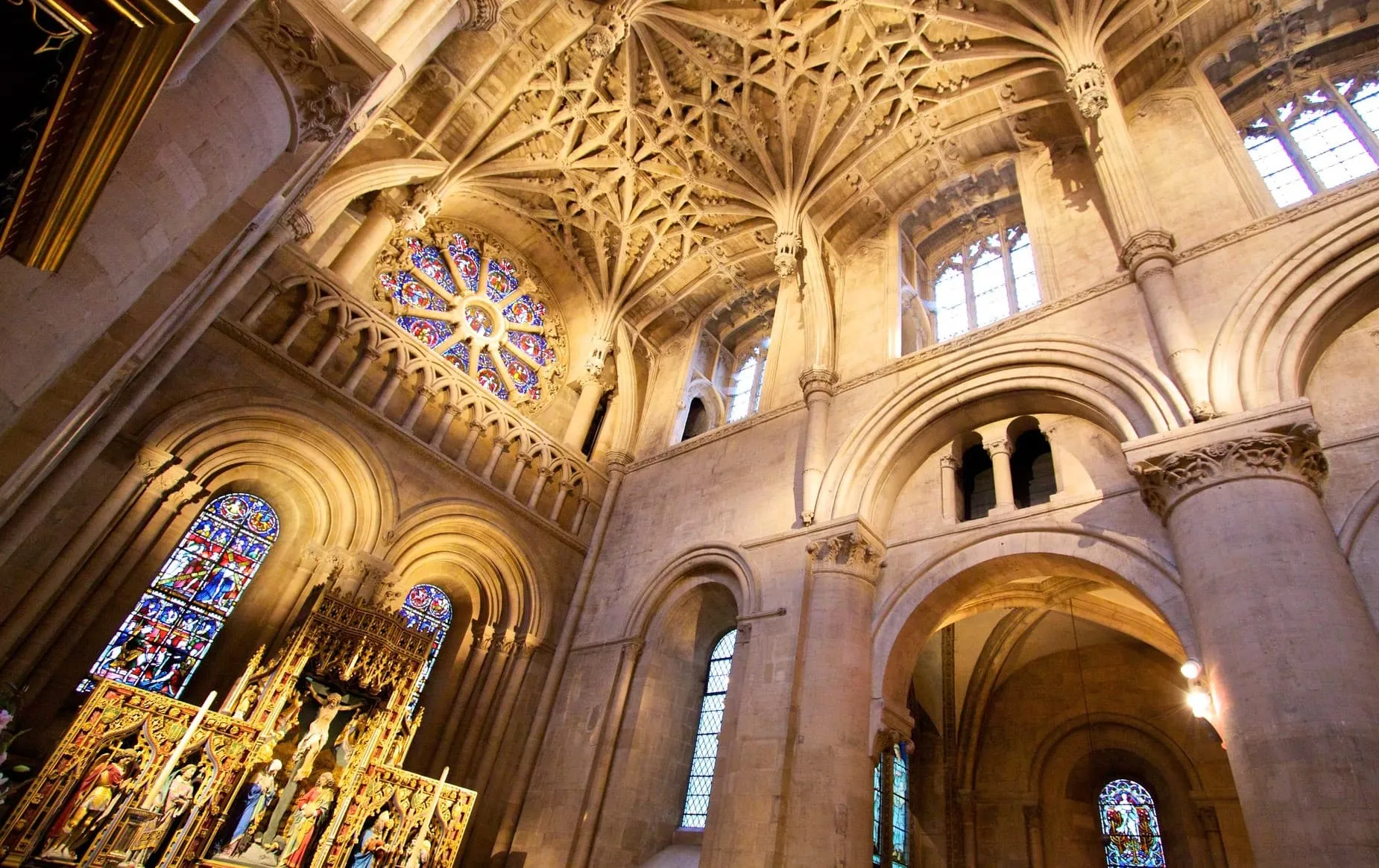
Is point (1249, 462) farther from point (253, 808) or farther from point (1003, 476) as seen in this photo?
point (253, 808)

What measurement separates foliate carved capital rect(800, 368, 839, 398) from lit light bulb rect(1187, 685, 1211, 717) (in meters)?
5.49

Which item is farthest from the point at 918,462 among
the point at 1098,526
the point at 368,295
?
the point at 368,295

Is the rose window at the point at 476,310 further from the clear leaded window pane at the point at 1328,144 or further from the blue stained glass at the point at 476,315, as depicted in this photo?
the clear leaded window pane at the point at 1328,144

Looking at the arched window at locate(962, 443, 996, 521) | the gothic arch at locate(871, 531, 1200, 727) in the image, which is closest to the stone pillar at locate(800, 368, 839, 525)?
the gothic arch at locate(871, 531, 1200, 727)

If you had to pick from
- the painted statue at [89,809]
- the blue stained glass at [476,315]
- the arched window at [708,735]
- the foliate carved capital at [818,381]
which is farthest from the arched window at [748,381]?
the painted statue at [89,809]

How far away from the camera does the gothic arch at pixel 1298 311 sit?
646 centimetres

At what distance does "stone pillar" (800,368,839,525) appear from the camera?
911 centimetres

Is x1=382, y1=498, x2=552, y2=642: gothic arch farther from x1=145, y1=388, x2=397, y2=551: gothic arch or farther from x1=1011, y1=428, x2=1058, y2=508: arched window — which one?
x1=1011, y1=428, x2=1058, y2=508: arched window

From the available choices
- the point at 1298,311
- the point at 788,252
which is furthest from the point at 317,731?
the point at 1298,311

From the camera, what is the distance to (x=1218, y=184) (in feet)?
27.3

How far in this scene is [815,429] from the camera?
9.73 meters

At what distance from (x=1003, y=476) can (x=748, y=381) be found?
650cm

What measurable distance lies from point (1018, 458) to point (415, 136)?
1009 centimetres

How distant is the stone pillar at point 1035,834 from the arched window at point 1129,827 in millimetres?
934
